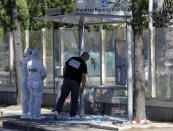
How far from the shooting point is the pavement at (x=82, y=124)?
36.6 feet

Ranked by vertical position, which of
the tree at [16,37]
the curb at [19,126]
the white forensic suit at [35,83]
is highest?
the tree at [16,37]

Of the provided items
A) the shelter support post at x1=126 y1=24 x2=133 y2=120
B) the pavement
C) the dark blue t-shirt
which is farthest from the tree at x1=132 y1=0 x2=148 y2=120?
the dark blue t-shirt

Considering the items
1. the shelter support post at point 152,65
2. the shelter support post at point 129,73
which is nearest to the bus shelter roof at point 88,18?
the shelter support post at point 129,73

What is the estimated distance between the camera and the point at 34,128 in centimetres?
1148

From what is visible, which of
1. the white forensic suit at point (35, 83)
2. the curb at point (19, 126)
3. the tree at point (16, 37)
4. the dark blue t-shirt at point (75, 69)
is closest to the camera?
the curb at point (19, 126)

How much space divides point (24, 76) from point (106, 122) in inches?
104

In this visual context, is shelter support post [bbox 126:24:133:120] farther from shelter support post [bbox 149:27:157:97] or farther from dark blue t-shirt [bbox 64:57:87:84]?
shelter support post [bbox 149:27:157:97]

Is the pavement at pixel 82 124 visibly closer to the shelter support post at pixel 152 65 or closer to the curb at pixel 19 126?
the curb at pixel 19 126

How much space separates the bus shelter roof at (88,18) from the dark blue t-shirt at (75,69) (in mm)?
1163

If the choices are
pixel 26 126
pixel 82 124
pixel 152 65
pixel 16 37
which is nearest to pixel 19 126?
pixel 26 126

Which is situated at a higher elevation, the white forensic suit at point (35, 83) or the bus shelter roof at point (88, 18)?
the bus shelter roof at point (88, 18)

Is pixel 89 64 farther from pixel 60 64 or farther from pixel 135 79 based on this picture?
pixel 135 79

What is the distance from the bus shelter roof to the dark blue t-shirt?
3.82 feet

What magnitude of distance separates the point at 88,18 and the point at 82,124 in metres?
2.92
